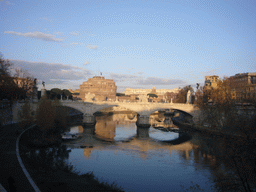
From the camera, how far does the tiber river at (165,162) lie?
10.4 meters

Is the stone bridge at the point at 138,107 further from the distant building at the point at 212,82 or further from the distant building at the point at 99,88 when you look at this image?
the distant building at the point at 99,88

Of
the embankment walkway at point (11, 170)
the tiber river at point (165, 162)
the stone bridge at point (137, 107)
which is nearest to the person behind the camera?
the embankment walkway at point (11, 170)

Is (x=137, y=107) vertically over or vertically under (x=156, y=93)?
under

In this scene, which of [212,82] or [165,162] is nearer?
[165,162]

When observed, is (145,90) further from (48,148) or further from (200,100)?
(48,148)

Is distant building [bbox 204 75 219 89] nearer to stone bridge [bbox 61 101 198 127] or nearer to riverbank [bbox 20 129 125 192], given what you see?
stone bridge [bbox 61 101 198 127]

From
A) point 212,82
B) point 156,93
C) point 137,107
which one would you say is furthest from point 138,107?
point 156,93

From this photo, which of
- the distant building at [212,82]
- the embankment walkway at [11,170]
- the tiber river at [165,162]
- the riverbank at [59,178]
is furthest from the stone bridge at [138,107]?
the riverbank at [59,178]

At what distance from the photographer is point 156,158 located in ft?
66.7

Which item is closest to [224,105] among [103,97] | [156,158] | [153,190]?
[156,158]

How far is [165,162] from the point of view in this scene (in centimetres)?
1903

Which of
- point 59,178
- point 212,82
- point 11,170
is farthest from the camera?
point 212,82

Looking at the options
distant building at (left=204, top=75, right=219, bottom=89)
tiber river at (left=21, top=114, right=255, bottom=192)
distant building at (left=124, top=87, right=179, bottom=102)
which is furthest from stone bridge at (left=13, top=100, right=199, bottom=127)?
distant building at (left=124, top=87, right=179, bottom=102)

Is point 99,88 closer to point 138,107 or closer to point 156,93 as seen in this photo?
point 156,93
